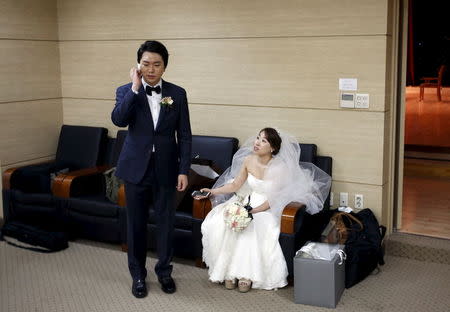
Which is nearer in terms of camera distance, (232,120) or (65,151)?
(232,120)

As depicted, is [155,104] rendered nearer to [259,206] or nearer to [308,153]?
[259,206]

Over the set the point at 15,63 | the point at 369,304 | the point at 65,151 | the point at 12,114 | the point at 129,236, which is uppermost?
the point at 15,63

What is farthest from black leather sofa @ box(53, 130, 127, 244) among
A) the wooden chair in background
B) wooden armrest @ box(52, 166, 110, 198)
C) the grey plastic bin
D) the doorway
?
A: the wooden chair in background

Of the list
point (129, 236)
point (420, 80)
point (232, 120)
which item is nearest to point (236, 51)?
point (232, 120)

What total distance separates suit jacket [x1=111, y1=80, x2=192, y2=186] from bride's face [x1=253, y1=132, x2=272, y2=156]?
560mm

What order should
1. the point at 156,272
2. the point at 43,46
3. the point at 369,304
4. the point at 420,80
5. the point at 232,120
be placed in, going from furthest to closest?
the point at 420,80
the point at 43,46
the point at 232,120
the point at 156,272
the point at 369,304

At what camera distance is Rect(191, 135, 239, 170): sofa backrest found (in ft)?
17.7

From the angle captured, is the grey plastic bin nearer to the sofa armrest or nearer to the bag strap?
the bag strap

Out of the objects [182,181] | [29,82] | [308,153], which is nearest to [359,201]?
[308,153]

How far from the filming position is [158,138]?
4.24 meters

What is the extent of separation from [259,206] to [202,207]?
0.49 metres

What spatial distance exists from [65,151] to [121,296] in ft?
7.32

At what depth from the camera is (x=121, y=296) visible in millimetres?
4414

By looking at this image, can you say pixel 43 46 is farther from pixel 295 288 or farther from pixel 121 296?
pixel 295 288
